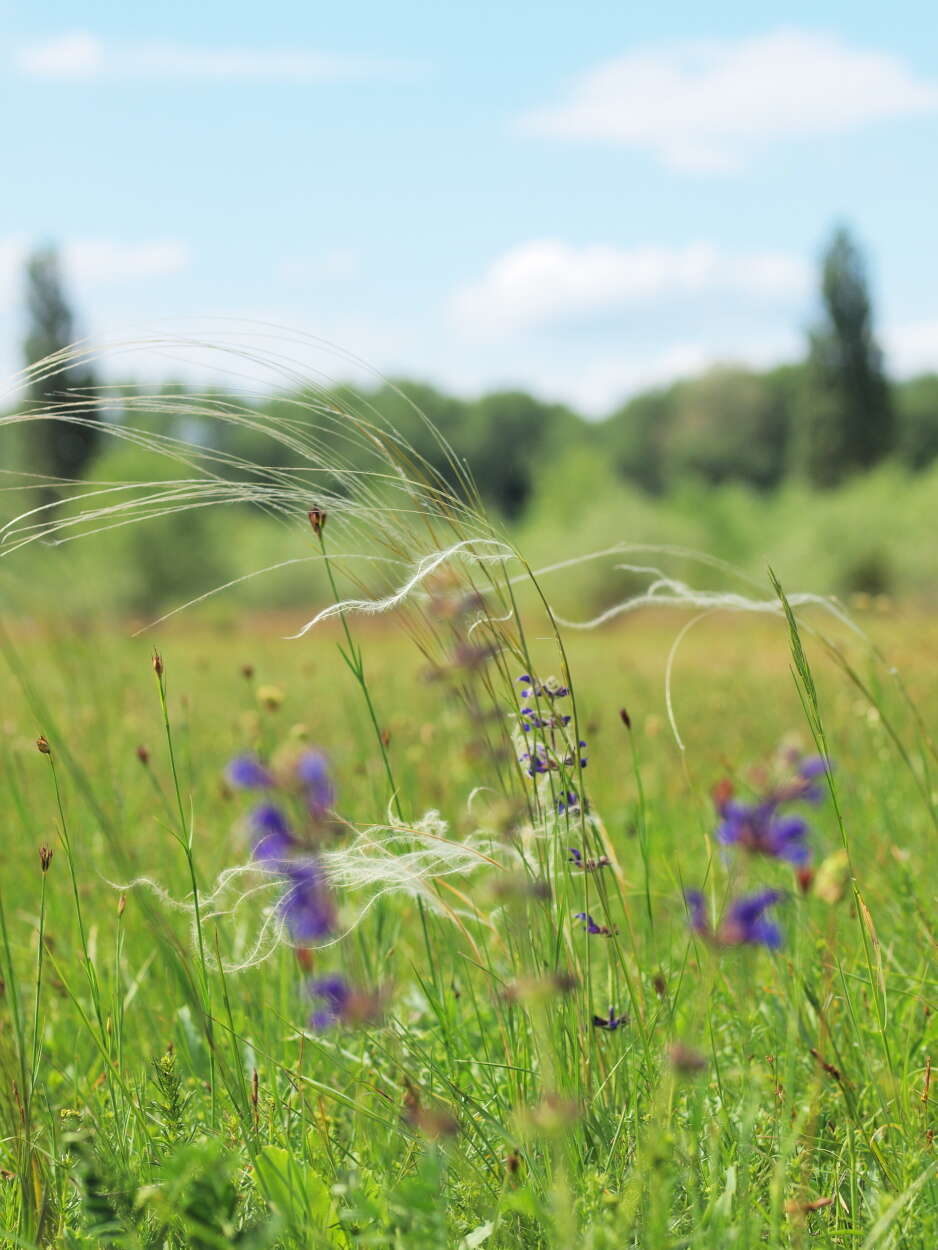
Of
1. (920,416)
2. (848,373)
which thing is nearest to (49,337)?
(848,373)

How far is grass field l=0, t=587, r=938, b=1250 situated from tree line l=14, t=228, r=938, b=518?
33.8 metres

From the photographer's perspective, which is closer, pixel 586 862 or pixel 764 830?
pixel 764 830

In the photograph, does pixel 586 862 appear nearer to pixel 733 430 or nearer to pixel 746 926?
pixel 746 926

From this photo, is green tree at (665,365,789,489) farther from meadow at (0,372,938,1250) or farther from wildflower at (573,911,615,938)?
wildflower at (573,911,615,938)

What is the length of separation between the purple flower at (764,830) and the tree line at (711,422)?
3486 cm

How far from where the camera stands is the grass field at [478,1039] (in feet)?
3.84

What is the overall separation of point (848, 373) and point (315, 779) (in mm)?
41807

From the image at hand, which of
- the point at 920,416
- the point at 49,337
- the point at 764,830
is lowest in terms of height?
the point at 764,830

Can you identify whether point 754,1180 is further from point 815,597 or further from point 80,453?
point 80,453

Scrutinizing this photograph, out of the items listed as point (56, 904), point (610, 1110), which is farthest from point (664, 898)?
point (56, 904)

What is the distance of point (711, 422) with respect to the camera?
62.7 metres

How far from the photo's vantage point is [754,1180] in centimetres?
143

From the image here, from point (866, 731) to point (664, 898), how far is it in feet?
6.45

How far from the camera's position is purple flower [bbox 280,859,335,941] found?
1.06m
